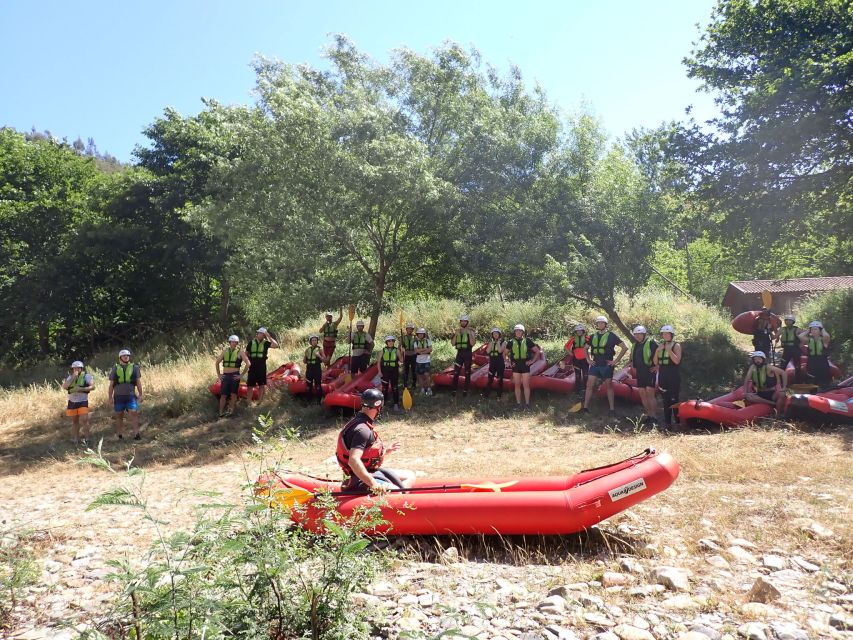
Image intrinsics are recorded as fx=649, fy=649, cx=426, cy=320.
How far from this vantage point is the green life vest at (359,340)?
12.6 meters

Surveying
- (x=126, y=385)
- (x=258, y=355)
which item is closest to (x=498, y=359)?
(x=258, y=355)

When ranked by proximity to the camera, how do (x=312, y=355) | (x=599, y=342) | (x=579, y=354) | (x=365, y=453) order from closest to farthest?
(x=365, y=453) → (x=599, y=342) → (x=579, y=354) → (x=312, y=355)

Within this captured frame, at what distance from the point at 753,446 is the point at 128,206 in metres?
20.7

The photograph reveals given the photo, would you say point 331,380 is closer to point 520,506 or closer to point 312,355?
point 312,355

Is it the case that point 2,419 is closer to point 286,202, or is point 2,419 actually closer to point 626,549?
point 286,202

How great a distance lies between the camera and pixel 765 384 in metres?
9.51

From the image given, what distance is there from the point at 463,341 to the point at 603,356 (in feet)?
9.07

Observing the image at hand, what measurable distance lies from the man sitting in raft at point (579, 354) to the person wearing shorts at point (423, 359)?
266 cm

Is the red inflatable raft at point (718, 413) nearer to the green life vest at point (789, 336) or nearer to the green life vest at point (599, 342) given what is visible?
the green life vest at point (599, 342)

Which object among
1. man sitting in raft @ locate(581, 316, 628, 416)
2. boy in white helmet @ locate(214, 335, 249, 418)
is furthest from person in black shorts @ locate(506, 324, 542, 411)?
boy in white helmet @ locate(214, 335, 249, 418)

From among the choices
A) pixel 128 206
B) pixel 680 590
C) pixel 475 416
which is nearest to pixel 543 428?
pixel 475 416

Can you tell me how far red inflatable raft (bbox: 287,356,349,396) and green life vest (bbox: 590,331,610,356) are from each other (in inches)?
191

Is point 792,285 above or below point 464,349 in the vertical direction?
above

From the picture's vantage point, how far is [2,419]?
14273mm
